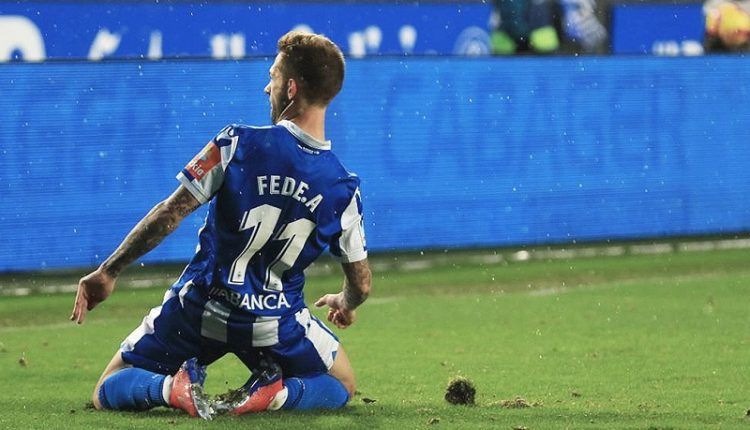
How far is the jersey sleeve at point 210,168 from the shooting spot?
18.1 ft

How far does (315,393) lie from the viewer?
6.03 m

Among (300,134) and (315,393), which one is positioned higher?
(300,134)

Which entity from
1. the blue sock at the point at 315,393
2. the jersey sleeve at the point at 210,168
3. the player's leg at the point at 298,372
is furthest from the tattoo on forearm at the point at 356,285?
the jersey sleeve at the point at 210,168

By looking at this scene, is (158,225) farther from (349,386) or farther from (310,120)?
(349,386)

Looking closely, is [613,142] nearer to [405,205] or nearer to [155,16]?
[405,205]

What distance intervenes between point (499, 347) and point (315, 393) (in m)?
2.90

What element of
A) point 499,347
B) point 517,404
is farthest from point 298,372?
point 499,347

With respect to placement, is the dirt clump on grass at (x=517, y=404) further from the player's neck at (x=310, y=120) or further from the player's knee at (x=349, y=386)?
the player's neck at (x=310, y=120)

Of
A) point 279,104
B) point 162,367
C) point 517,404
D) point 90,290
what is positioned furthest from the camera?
point 517,404

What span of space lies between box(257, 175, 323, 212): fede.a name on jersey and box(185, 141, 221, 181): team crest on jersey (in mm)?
182

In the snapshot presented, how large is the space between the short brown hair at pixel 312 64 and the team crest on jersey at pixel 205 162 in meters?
0.39

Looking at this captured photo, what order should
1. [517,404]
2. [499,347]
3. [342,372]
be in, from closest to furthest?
[342,372] < [517,404] < [499,347]

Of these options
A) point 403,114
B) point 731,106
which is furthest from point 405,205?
point 731,106

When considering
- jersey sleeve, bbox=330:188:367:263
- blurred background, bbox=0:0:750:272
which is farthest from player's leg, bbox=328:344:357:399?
blurred background, bbox=0:0:750:272
